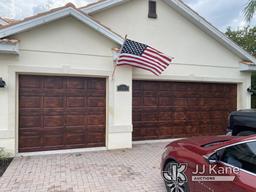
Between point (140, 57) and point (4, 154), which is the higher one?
point (140, 57)

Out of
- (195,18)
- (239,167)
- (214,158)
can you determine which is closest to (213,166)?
(214,158)

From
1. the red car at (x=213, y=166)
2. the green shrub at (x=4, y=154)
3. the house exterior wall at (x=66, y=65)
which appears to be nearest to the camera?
the red car at (x=213, y=166)

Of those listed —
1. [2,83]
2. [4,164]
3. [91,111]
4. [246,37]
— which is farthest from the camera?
[246,37]

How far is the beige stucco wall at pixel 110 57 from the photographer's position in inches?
248

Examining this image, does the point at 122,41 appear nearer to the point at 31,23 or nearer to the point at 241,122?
the point at 31,23

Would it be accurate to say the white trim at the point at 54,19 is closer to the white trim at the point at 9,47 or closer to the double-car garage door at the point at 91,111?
the white trim at the point at 9,47

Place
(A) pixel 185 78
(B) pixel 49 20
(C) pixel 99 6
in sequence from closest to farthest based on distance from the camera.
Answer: (B) pixel 49 20 < (C) pixel 99 6 < (A) pixel 185 78

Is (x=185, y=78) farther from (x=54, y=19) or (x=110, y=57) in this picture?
(x=54, y=19)

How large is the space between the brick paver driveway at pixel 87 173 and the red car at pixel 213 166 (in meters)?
0.92

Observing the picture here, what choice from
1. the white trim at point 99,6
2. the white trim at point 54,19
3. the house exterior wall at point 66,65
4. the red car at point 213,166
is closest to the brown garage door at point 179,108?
the house exterior wall at point 66,65

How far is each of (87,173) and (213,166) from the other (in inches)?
124

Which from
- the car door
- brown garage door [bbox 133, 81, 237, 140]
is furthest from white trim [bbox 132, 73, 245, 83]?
the car door

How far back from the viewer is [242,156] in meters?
2.75

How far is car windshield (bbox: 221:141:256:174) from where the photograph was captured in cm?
261
